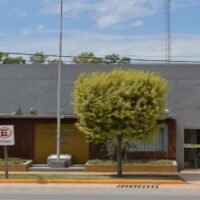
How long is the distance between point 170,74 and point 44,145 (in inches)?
295

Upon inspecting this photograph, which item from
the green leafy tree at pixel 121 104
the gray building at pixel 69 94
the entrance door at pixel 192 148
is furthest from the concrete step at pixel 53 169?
the entrance door at pixel 192 148

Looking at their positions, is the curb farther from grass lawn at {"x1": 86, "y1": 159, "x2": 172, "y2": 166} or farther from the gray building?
the gray building

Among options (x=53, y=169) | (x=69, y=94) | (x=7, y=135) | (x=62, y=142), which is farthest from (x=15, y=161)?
(x=7, y=135)

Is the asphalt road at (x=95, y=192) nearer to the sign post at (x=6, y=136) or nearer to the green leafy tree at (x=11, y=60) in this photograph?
the sign post at (x=6, y=136)

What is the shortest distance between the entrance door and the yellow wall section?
16.8 feet

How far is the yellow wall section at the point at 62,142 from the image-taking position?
30406 mm

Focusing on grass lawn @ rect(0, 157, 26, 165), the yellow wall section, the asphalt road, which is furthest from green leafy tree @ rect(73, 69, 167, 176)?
the yellow wall section

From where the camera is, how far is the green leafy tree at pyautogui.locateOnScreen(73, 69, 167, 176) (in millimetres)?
23016

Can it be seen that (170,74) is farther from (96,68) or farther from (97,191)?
(97,191)

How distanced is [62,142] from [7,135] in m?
8.03

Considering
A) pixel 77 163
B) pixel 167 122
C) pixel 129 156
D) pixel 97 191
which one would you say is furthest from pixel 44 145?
pixel 97 191

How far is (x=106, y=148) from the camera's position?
29750mm

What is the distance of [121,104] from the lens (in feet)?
75.3

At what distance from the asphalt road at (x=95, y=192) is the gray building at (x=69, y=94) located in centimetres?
956
